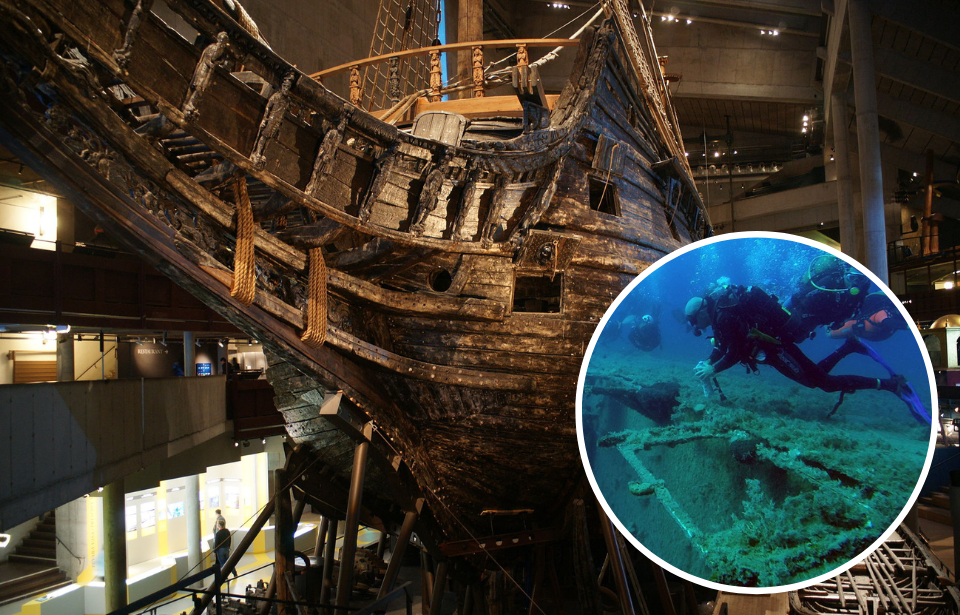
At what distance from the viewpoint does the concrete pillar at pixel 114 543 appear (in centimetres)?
598

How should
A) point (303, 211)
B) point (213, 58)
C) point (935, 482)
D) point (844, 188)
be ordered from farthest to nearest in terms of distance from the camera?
point (844, 188) → point (935, 482) → point (303, 211) → point (213, 58)

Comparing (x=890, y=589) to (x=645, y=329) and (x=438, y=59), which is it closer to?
(x=645, y=329)

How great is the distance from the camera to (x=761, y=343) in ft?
7.10

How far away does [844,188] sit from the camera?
13578mm

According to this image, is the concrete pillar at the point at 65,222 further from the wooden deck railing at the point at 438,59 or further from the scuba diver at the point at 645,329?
the scuba diver at the point at 645,329

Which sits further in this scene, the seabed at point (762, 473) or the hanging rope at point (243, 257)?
the hanging rope at point (243, 257)

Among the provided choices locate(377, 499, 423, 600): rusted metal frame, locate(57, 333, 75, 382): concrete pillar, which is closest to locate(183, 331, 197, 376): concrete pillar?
locate(57, 333, 75, 382): concrete pillar

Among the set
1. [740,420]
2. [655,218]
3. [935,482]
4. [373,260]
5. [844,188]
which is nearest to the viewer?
[740,420]

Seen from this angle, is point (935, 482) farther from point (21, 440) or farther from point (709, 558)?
point (21, 440)

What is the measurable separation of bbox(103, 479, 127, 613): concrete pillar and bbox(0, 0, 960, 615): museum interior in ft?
0.08

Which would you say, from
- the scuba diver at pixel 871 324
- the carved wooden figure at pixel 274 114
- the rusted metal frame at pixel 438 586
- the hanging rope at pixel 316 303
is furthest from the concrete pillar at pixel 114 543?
the scuba diver at pixel 871 324

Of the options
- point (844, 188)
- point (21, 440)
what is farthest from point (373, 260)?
point (844, 188)

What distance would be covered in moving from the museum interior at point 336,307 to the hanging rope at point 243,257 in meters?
0.02

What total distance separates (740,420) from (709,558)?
0.55 metres
